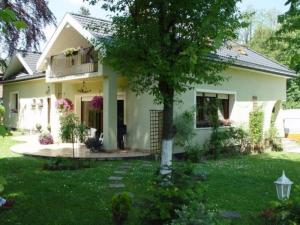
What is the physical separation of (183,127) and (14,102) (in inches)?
641

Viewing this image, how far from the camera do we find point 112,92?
49.6ft

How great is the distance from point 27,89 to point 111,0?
665 inches

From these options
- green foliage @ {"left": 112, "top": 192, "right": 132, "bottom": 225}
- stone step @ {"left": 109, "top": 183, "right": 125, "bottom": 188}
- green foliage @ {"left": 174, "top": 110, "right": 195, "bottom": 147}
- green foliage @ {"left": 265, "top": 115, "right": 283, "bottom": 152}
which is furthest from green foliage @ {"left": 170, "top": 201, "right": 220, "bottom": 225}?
green foliage @ {"left": 265, "top": 115, "right": 283, "bottom": 152}

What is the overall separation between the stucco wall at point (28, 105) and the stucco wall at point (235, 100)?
8507 mm

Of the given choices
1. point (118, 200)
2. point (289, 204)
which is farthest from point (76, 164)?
point (289, 204)

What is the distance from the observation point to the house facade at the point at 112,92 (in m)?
15.3

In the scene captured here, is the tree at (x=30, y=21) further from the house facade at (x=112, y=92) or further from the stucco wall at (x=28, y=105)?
the stucco wall at (x=28, y=105)

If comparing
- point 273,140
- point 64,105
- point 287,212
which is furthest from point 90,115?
point 287,212

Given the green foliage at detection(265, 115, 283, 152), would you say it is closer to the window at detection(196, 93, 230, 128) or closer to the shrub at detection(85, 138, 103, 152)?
the window at detection(196, 93, 230, 128)

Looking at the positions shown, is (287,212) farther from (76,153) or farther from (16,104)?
(16,104)

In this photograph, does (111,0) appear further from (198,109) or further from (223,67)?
(198,109)

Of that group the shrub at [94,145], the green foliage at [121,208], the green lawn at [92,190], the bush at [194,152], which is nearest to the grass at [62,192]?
the green lawn at [92,190]

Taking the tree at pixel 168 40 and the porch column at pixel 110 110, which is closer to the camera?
the tree at pixel 168 40

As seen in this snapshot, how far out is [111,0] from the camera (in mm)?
9656
